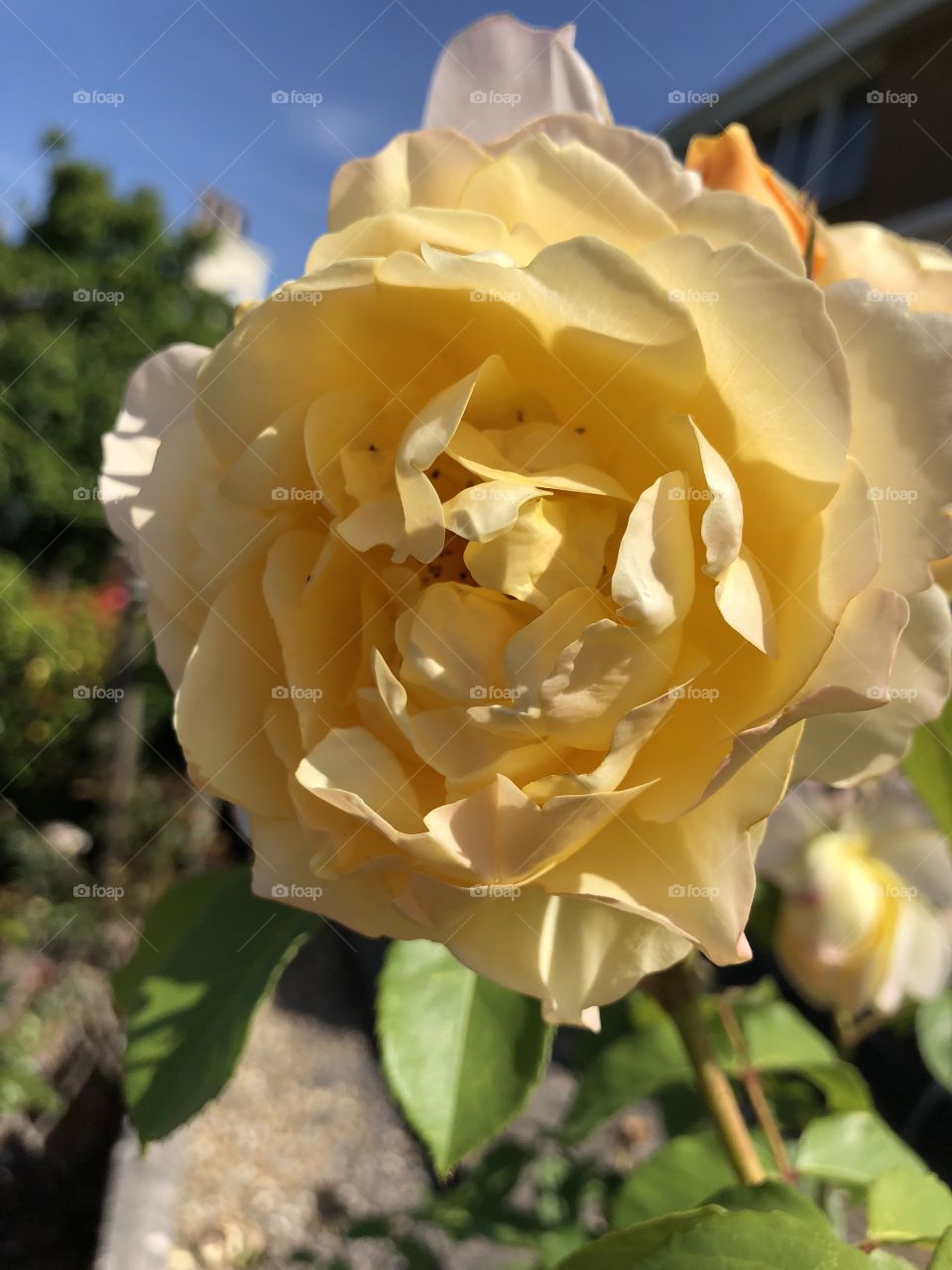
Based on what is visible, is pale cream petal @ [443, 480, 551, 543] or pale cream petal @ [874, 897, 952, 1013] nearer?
pale cream petal @ [443, 480, 551, 543]

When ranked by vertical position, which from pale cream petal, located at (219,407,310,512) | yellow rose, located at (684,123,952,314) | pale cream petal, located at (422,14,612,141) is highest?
pale cream petal, located at (422,14,612,141)

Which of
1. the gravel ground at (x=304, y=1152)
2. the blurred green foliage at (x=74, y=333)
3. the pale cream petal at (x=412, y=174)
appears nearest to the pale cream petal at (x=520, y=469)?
the pale cream petal at (x=412, y=174)

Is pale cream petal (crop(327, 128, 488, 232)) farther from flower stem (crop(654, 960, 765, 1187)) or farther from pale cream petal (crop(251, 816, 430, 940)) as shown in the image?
flower stem (crop(654, 960, 765, 1187))

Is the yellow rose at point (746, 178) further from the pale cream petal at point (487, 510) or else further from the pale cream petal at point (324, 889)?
the pale cream petal at point (324, 889)

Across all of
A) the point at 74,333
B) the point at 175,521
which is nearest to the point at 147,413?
the point at 175,521

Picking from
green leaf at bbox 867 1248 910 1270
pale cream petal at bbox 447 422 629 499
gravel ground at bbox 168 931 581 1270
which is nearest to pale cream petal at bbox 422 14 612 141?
pale cream petal at bbox 447 422 629 499

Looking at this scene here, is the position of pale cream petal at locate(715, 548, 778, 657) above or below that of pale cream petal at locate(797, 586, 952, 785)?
above

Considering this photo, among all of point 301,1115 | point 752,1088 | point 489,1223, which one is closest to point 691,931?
point 752,1088

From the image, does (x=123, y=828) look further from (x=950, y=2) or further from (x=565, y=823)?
(x=950, y=2)
